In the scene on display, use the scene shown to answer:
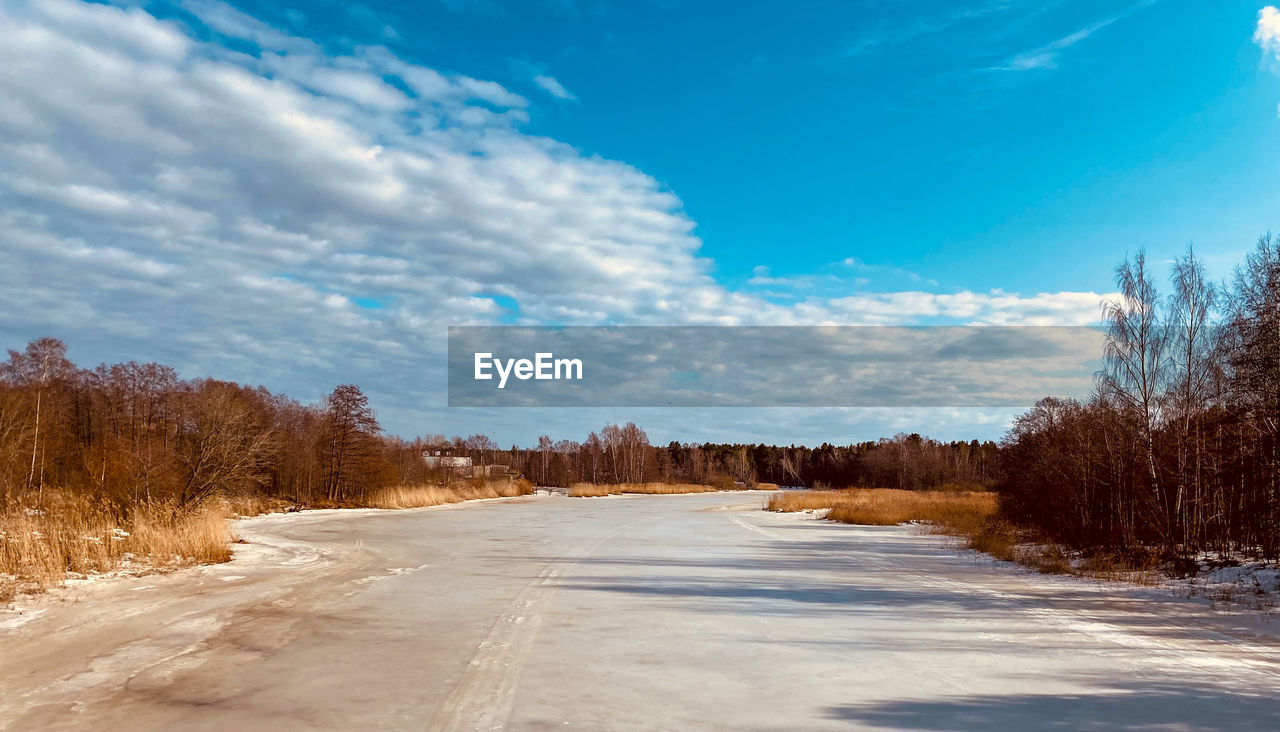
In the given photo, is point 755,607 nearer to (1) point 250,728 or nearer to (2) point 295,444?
(1) point 250,728

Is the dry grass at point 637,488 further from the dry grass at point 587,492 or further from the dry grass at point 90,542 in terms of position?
the dry grass at point 90,542

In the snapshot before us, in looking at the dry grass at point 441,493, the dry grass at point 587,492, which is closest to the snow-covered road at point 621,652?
the dry grass at point 441,493

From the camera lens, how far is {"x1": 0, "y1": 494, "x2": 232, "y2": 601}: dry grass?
12094 mm

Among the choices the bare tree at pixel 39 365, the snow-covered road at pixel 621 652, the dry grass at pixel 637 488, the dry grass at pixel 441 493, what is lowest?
the dry grass at pixel 637 488

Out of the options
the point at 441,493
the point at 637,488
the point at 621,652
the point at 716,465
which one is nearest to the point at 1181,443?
the point at 621,652

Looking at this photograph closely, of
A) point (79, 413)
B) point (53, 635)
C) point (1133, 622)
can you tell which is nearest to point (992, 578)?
point (1133, 622)

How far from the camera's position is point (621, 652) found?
792 centimetres

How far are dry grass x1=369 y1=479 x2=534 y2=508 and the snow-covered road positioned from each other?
85.0ft

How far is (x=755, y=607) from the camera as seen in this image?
432 inches

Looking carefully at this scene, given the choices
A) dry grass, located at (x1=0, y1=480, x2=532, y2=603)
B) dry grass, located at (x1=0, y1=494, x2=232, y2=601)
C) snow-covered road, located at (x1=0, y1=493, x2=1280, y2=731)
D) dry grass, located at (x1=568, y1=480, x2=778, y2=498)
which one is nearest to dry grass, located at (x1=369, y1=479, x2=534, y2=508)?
dry grass, located at (x1=568, y1=480, x2=778, y2=498)

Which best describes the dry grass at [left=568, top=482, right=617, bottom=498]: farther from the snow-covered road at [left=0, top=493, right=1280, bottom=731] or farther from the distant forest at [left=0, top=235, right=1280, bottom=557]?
the snow-covered road at [left=0, top=493, right=1280, bottom=731]

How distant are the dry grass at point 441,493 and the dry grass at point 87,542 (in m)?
23.0

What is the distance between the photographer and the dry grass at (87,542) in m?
12.1

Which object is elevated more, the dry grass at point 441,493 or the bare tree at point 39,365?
the bare tree at point 39,365
